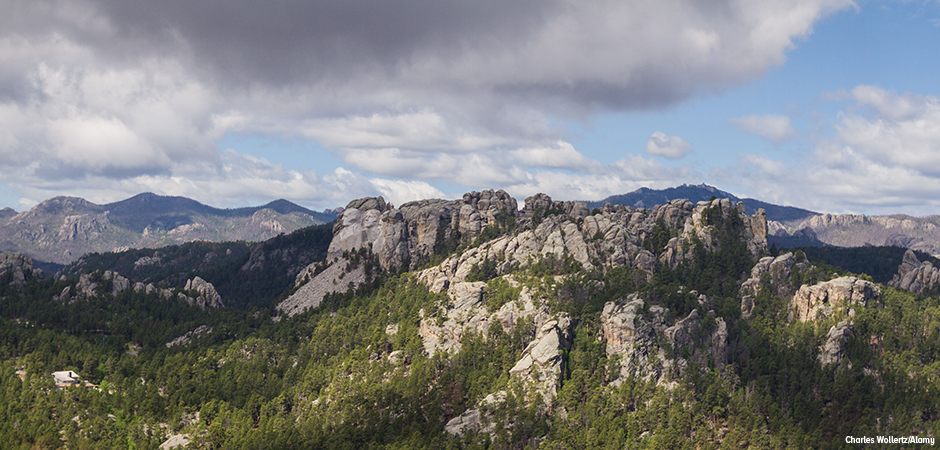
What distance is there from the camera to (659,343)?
19350 centimetres

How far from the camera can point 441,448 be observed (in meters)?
166

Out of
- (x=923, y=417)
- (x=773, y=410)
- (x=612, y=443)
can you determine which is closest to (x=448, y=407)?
(x=612, y=443)

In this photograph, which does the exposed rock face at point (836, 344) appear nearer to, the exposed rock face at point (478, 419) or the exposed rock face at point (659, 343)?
the exposed rock face at point (659, 343)

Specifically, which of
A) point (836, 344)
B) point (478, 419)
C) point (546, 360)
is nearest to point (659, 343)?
point (546, 360)

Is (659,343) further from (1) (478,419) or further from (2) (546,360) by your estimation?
(1) (478,419)

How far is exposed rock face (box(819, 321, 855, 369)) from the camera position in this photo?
191500mm

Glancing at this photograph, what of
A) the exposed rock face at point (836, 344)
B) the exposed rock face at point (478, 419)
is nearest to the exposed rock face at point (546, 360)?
the exposed rock face at point (478, 419)

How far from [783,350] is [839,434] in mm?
31085

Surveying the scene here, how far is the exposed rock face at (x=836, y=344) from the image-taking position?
192 m

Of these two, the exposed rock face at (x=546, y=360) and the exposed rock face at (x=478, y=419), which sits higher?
the exposed rock face at (x=546, y=360)

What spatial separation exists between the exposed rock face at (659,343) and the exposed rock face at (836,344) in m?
26.1

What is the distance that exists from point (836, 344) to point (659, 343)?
1927 inches

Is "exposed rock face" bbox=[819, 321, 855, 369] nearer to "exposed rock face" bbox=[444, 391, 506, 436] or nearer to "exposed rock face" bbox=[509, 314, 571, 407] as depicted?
"exposed rock face" bbox=[509, 314, 571, 407]

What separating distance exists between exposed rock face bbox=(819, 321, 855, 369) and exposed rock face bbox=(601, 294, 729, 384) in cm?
2614
